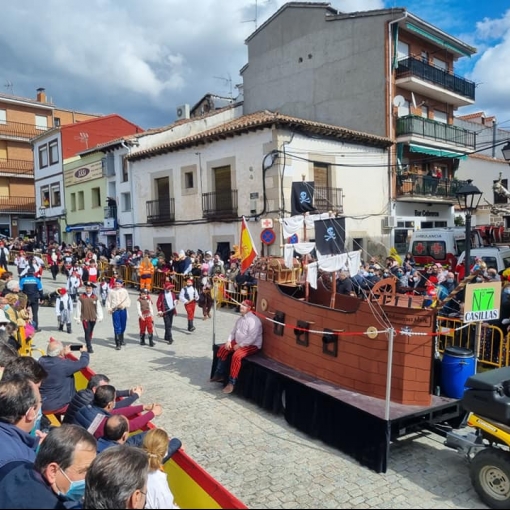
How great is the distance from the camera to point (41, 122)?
41.3 metres

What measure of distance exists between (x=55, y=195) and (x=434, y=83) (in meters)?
26.4

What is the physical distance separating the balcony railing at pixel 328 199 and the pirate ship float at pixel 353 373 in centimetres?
1184

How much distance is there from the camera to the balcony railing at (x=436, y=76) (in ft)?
69.3

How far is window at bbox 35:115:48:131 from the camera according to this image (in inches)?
1610

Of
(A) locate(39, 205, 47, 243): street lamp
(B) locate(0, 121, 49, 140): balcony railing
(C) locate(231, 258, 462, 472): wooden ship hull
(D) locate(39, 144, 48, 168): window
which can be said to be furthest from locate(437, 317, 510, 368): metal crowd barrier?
(B) locate(0, 121, 49, 140): balcony railing

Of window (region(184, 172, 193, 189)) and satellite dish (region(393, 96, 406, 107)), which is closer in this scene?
satellite dish (region(393, 96, 406, 107))

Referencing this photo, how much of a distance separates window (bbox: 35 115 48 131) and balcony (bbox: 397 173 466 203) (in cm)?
3399

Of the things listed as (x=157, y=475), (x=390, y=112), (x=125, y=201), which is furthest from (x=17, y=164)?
(x=157, y=475)

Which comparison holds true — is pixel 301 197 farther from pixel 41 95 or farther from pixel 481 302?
pixel 41 95

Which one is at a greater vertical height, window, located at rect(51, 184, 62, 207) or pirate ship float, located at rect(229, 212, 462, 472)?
window, located at rect(51, 184, 62, 207)

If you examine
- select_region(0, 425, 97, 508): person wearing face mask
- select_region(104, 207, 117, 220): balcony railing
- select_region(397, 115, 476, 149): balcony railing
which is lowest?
select_region(0, 425, 97, 508): person wearing face mask

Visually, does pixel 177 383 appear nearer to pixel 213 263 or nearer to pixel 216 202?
pixel 213 263

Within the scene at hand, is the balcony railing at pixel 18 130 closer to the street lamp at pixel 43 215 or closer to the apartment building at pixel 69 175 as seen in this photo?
the apartment building at pixel 69 175

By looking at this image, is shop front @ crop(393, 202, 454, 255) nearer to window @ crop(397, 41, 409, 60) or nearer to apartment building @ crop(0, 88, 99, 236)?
window @ crop(397, 41, 409, 60)
